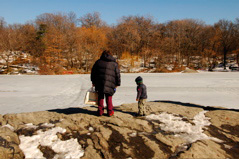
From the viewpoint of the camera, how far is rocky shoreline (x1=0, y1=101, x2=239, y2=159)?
2987 mm

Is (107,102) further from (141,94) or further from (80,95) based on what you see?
(80,95)

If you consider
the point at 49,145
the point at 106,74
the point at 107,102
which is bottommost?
the point at 49,145

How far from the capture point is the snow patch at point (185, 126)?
3.62 meters

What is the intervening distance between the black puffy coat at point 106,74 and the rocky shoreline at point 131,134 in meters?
0.77

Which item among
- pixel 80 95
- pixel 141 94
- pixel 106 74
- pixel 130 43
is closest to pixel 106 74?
pixel 106 74

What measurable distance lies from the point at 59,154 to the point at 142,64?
3534 cm

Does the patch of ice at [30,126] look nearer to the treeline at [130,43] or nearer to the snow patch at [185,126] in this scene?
the snow patch at [185,126]

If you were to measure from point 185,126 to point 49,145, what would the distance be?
289cm

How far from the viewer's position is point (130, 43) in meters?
40.9

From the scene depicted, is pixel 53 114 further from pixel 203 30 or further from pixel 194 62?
pixel 203 30

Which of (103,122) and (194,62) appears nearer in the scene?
(103,122)

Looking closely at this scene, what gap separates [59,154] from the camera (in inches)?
116

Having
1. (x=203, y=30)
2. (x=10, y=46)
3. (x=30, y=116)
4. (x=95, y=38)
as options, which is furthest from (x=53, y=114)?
(x=203, y=30)

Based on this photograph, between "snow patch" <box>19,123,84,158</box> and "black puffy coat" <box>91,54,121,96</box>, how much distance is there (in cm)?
140
